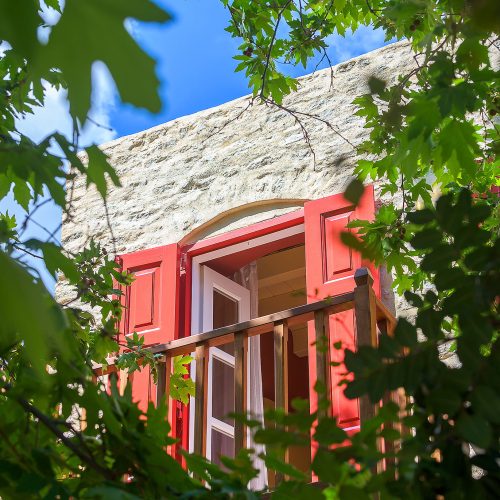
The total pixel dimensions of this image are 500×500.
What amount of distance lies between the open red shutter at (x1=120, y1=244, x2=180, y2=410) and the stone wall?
0.78ft

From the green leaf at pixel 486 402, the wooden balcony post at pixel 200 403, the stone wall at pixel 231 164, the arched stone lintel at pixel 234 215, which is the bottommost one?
the green leaf at pixel 486 402

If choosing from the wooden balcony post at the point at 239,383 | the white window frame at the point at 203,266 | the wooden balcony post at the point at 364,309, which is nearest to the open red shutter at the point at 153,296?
the white window frame at the point at 203,266

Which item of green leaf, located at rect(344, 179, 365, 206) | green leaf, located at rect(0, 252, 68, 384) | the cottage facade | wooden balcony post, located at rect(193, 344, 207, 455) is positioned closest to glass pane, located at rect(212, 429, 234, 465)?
the cottage facade

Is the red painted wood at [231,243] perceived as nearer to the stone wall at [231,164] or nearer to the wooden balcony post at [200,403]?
the stone wall at [231,164]

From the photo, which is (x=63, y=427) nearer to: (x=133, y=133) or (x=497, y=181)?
(x=497, y=181)

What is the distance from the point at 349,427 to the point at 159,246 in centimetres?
226

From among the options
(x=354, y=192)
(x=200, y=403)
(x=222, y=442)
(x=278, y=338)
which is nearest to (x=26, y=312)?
(x=354, y=192)

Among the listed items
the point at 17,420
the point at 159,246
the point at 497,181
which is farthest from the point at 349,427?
the point at 17,420

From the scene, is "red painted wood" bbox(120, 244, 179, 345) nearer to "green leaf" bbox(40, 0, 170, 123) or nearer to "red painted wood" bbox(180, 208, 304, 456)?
"red painted wood" bbox(180, 208, 304, 456)

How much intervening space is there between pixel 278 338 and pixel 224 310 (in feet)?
10.0

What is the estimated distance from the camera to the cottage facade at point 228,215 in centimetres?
589

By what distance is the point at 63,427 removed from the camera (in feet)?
4.91

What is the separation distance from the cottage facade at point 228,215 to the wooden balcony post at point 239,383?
180cm

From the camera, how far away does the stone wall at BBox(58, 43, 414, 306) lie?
6.29 m
